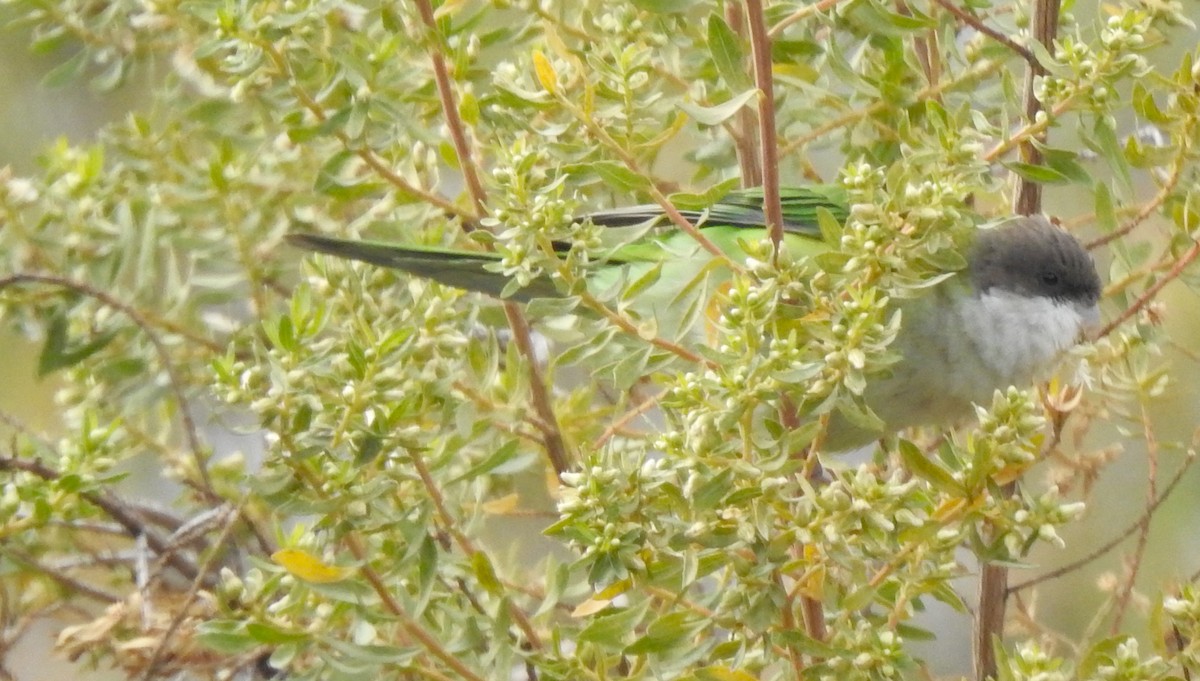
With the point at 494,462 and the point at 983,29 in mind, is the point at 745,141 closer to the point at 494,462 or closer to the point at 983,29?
the point at 983,29

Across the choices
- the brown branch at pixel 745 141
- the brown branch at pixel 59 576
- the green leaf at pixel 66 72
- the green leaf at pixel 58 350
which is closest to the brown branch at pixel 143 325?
the green leaf at pixel 58 350

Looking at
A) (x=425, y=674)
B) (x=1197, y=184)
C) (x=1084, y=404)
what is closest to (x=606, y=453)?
(x=425, y=674)

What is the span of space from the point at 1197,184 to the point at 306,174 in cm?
122

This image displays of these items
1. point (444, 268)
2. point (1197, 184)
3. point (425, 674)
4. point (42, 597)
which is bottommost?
point (42, 597)

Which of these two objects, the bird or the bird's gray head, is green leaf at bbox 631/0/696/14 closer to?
the bird

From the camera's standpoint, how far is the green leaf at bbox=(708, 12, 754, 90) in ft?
4.08

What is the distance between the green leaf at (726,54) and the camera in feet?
4.08

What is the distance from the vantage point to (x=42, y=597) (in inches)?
71.7

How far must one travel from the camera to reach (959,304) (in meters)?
1.96

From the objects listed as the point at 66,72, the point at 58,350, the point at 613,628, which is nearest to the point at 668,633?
the point at 613,628

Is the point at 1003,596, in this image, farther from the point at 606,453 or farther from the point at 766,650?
the point at 606,453

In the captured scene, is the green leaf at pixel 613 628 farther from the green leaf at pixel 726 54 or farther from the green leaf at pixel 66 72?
the green leaf at pixel 66 72

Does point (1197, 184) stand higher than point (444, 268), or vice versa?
point (1197, 184)

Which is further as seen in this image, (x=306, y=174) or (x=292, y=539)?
(x=306, y=174)
